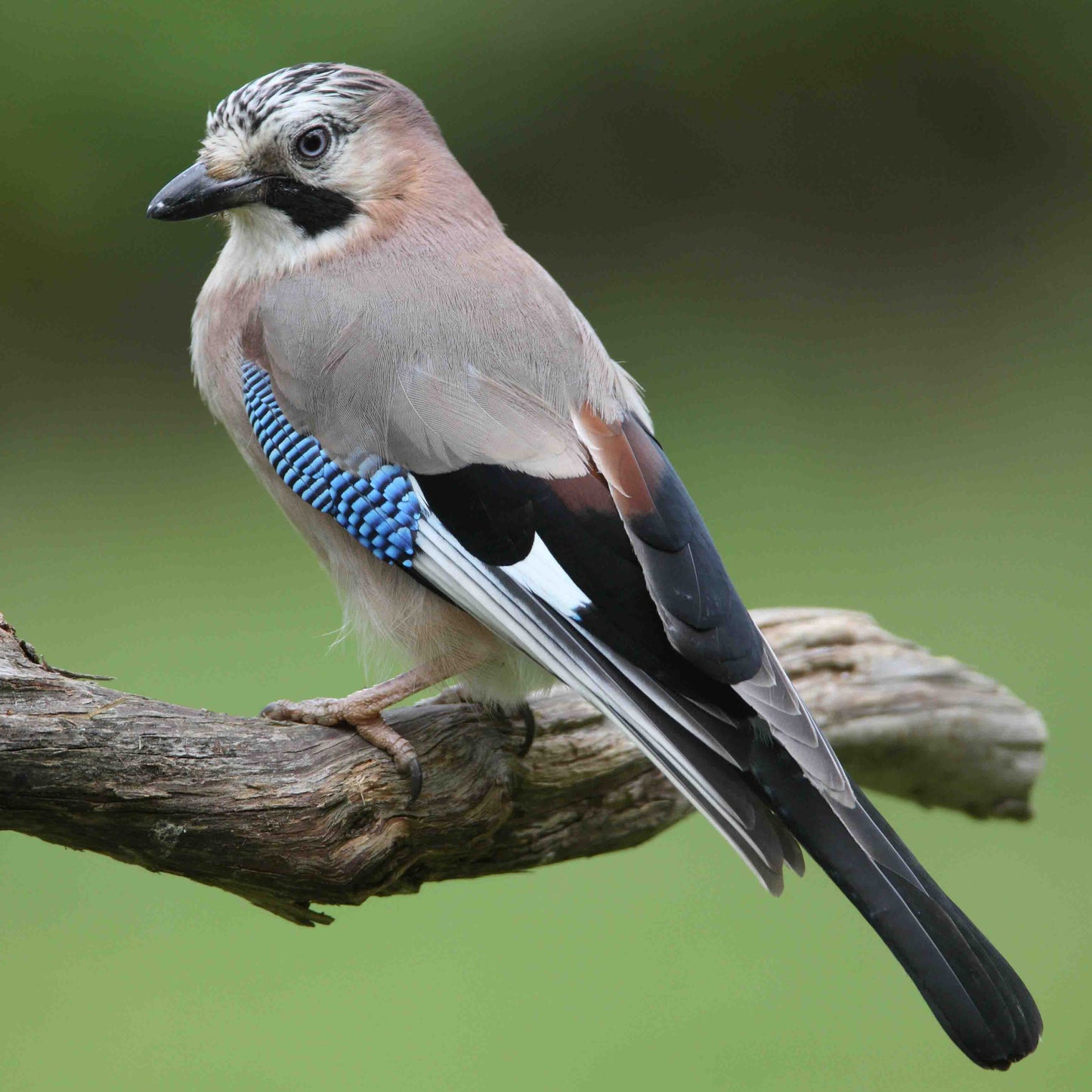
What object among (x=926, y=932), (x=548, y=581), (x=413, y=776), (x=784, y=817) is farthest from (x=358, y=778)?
(x=926, y=932)

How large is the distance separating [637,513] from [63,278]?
2.83 metres

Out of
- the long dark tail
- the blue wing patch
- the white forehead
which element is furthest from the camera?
the white forehead

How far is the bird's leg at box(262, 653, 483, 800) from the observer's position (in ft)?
4.97

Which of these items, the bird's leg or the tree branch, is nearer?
the tree branch

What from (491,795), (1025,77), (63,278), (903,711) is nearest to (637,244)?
(1025,77)

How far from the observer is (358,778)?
1.47 metres

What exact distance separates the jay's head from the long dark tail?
31.6 inches

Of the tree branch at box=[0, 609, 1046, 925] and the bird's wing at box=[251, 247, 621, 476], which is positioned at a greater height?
the bird's wing at box=[251, 247, 621, 476]

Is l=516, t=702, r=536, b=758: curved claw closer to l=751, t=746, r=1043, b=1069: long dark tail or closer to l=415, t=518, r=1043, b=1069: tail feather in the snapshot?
l=415, t=518, r=1043, b=1069: tail feather

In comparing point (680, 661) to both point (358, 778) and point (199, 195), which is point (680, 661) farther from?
point (199, 195)

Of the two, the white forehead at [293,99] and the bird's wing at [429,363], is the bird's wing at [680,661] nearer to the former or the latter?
the bird's wing at [429,363]

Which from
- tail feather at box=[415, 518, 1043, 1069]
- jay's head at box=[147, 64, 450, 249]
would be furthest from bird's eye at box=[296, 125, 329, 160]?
tail feather at box=[415, 518, 1043, 1069]

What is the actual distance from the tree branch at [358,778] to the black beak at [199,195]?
496 mm

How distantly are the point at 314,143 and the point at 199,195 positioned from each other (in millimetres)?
136
